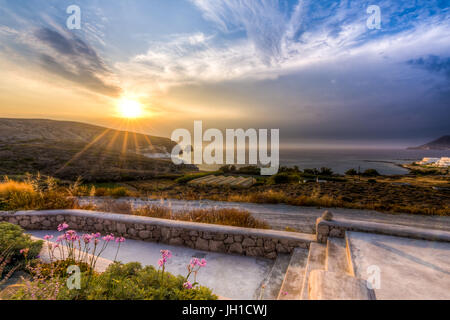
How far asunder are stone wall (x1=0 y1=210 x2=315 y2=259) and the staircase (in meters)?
0.50

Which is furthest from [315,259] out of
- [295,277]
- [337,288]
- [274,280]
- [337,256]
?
[337,288]

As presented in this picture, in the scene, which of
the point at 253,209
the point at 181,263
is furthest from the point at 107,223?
the point at 253,209

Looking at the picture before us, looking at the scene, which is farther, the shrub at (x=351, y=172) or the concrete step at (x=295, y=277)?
the shrub at (x=351, y=172)

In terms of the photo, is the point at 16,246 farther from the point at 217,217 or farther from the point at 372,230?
the point at 372,230

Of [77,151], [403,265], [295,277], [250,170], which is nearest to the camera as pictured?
[403,265]

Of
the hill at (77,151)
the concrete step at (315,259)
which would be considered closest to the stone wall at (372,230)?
the concrete step at (315,259)

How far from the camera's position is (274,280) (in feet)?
11.3

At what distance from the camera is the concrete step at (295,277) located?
2.87 m

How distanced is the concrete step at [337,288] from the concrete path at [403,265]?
0.97 feet

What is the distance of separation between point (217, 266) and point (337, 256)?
221cm

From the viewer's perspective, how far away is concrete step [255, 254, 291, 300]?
306cm

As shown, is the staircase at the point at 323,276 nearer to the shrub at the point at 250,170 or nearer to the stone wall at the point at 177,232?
the stone wall at the point at 177,232

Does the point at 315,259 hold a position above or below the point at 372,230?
below
